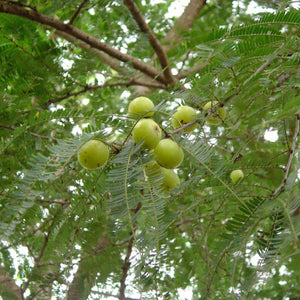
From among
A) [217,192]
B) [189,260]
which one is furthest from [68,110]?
[189,260]

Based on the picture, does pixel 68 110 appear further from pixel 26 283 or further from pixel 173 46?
pixel 173 46

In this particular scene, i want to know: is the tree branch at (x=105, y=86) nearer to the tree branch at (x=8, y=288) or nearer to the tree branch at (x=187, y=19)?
the tree branch at (x=187, y=19)

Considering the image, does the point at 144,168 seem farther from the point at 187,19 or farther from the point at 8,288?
the point at 187,19

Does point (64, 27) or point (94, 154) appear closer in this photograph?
point (94, 154)

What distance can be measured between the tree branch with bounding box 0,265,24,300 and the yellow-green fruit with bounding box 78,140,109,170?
56.6 inches

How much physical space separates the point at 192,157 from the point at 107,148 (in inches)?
10.9

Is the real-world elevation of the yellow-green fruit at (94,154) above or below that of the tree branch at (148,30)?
below

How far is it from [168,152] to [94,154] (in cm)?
24

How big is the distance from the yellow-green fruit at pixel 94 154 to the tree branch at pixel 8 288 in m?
1.44

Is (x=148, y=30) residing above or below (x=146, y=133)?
above

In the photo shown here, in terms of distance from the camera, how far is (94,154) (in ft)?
3.35

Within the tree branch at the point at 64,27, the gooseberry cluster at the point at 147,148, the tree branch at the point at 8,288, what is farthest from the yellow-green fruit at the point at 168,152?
the tree branch at the point at 8,288

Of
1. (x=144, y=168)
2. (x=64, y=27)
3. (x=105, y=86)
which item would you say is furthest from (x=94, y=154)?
(x=105, y=86)

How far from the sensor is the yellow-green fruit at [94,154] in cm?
102
